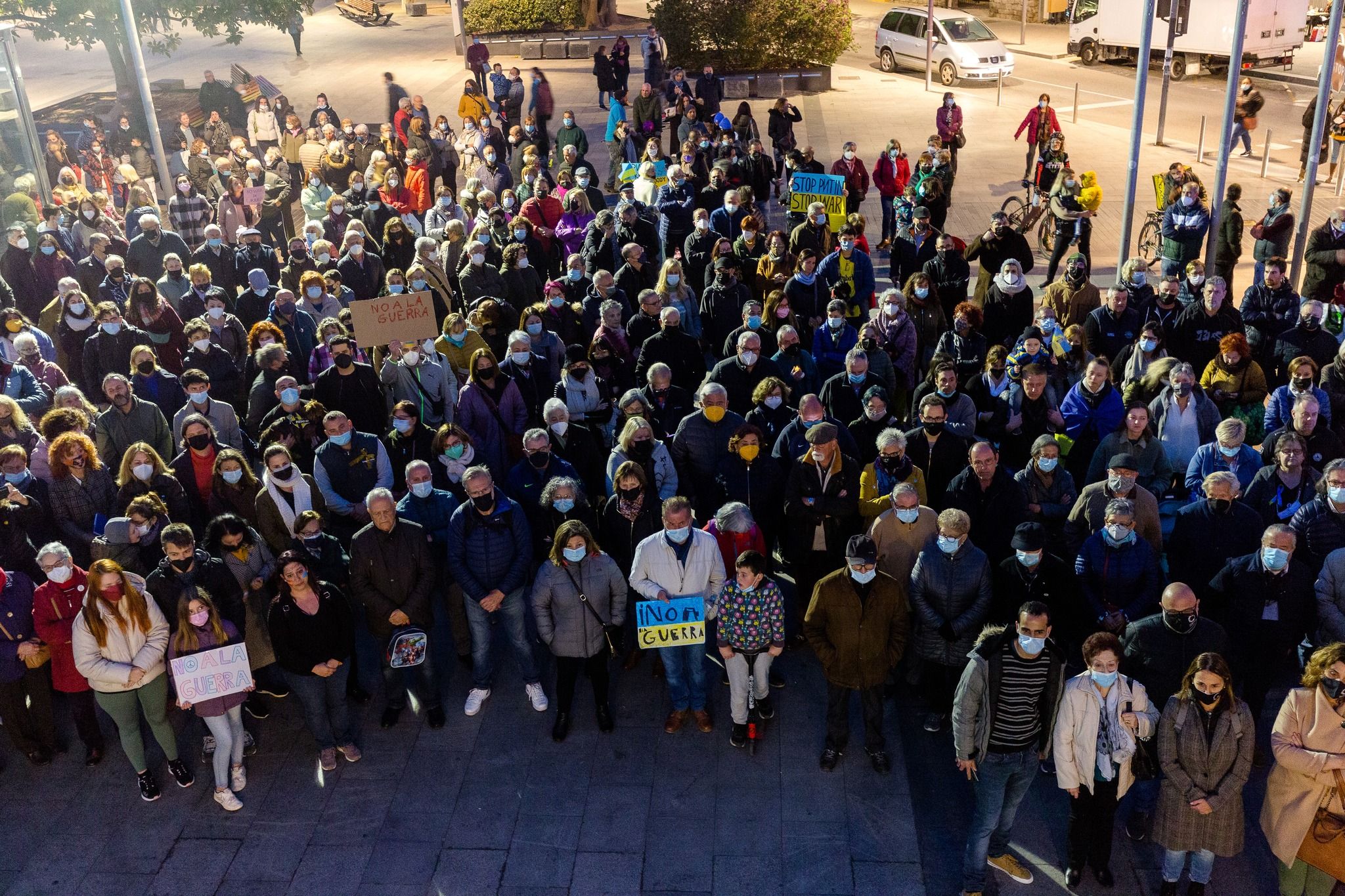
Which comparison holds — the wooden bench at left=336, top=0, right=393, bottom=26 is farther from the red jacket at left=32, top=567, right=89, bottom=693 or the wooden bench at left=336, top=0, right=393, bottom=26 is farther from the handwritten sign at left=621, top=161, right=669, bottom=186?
the red jacket at left=32, top=567, right=89, bottom=693

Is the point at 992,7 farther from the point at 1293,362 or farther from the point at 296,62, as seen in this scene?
the point at 1293,362

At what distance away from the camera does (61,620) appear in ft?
25.2

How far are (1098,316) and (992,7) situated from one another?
129 ft

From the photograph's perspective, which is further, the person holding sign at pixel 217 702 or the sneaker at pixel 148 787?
the sneaker at pixel 148 787

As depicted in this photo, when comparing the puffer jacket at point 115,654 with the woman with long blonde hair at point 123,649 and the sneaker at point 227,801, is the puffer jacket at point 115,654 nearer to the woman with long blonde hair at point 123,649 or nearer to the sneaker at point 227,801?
the woman with long blonde hair at point 123,649

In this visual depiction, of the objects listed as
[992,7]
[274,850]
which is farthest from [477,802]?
[992,7]

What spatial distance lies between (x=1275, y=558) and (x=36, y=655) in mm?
7652

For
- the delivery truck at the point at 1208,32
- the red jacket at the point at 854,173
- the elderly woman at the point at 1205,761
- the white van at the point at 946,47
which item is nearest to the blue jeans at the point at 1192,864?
the elderly woman at the point at 1205,761

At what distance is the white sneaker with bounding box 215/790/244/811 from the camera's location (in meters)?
7.66

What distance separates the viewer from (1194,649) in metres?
6.77

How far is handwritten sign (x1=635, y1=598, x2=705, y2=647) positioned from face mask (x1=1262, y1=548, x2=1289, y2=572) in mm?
3377

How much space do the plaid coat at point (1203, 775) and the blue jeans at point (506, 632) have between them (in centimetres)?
410

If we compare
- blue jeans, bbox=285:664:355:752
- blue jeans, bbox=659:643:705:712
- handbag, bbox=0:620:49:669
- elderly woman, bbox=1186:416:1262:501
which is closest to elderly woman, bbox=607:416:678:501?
blue jeans, bbox=659:643:705:712

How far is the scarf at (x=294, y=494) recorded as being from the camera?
28.0 ft
